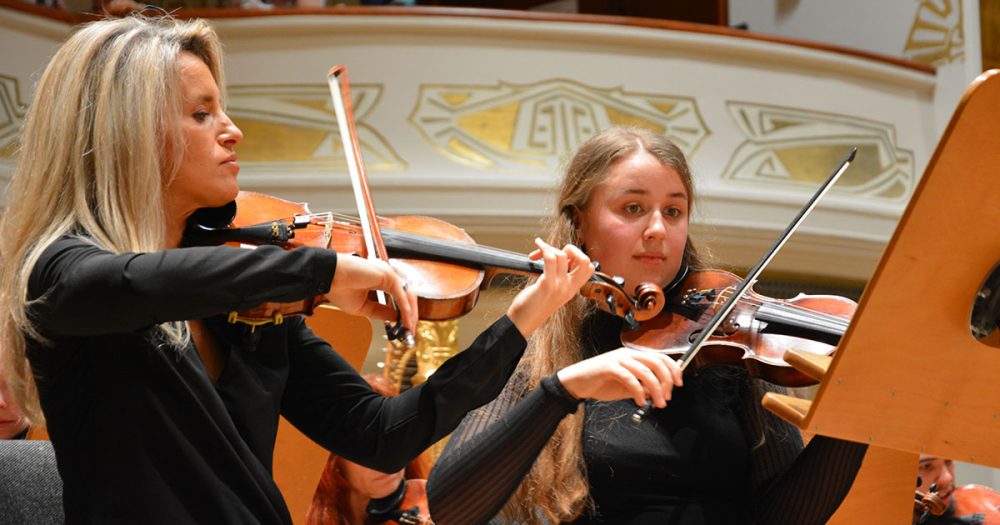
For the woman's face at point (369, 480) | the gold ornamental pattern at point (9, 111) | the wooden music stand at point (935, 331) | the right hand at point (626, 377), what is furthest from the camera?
the gold ornamental pattern at point (9, 111)

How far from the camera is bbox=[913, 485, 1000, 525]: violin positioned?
258 centimetres

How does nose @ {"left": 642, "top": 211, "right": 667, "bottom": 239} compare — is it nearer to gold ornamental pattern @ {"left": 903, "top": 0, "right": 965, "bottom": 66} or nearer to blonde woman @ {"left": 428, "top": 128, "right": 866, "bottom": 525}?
blonde woman @ {"left": 428, "top": 128, "right": 866, "bottom": 525}

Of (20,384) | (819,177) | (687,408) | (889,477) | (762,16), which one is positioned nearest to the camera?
(20,384)

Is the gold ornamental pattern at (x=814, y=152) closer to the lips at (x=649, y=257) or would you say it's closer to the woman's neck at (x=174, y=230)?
the lips at (x=649, y=257)

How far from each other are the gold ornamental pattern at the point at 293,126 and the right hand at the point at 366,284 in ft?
11.4

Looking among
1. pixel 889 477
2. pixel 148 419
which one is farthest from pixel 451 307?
pixel 889 477

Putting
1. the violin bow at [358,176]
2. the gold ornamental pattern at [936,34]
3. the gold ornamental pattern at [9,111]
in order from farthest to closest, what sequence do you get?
the gold ornamental pattern at [936,34]
the gold ornamental pattern at [9,111]
the violin bow at [358,176]

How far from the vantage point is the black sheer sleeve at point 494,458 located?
4.89ft

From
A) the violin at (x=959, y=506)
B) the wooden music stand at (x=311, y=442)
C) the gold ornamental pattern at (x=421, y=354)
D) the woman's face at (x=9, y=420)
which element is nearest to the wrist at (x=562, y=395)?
the wooden music stand at (x=311, y=442)

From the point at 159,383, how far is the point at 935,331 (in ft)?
2.69

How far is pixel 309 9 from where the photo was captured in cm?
484

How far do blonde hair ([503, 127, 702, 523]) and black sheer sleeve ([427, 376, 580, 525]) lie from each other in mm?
150

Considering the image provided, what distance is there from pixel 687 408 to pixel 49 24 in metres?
3.87

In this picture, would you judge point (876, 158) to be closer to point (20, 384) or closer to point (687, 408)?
point (687, 408)
